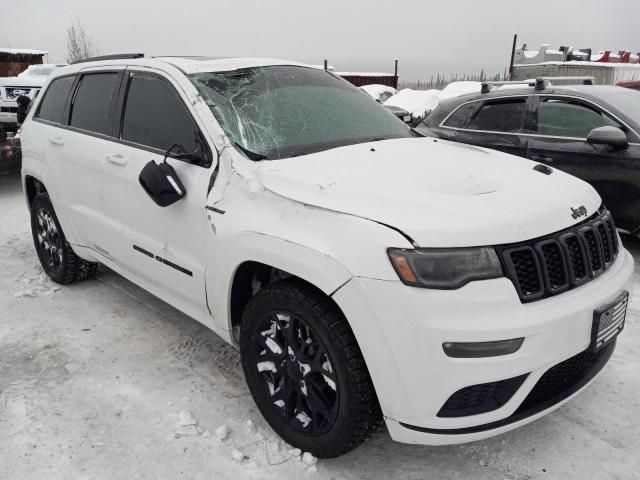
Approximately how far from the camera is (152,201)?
294 centimetres

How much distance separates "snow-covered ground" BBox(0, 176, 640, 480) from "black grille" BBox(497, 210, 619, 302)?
84 centimetres

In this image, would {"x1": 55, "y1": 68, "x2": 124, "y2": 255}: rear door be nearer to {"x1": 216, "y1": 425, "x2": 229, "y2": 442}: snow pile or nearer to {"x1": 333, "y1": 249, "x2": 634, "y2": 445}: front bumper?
{"x1": 216, "y1": 425, "x2": 229, "y2": 442}: snow pile

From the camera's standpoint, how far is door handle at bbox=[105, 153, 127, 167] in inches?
125

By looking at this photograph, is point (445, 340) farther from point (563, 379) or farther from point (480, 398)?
point (563, 379)

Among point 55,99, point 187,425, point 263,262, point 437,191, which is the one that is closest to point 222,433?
point 187,425

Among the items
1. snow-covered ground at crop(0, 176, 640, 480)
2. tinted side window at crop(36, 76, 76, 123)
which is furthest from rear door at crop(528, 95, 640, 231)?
tinted side window at crop(36, 76, 76, 123)

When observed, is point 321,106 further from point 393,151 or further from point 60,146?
point 60,146

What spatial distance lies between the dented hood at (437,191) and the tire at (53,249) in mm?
2459

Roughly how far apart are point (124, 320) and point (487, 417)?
8.72 feet

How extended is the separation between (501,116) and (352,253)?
4.14 m

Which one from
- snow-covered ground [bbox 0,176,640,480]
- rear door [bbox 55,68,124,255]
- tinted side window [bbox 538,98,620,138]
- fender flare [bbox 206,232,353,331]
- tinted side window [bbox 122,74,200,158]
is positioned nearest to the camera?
fender flare [bbox 206,232,353,331]

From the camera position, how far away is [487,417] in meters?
2.00

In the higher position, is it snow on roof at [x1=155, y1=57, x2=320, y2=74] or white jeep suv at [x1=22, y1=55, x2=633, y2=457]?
snow on roof at [x1=155, y1=57, x2=320, y2=74]

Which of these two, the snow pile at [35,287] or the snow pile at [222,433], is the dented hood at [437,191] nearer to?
the snow pile at [222,433]
